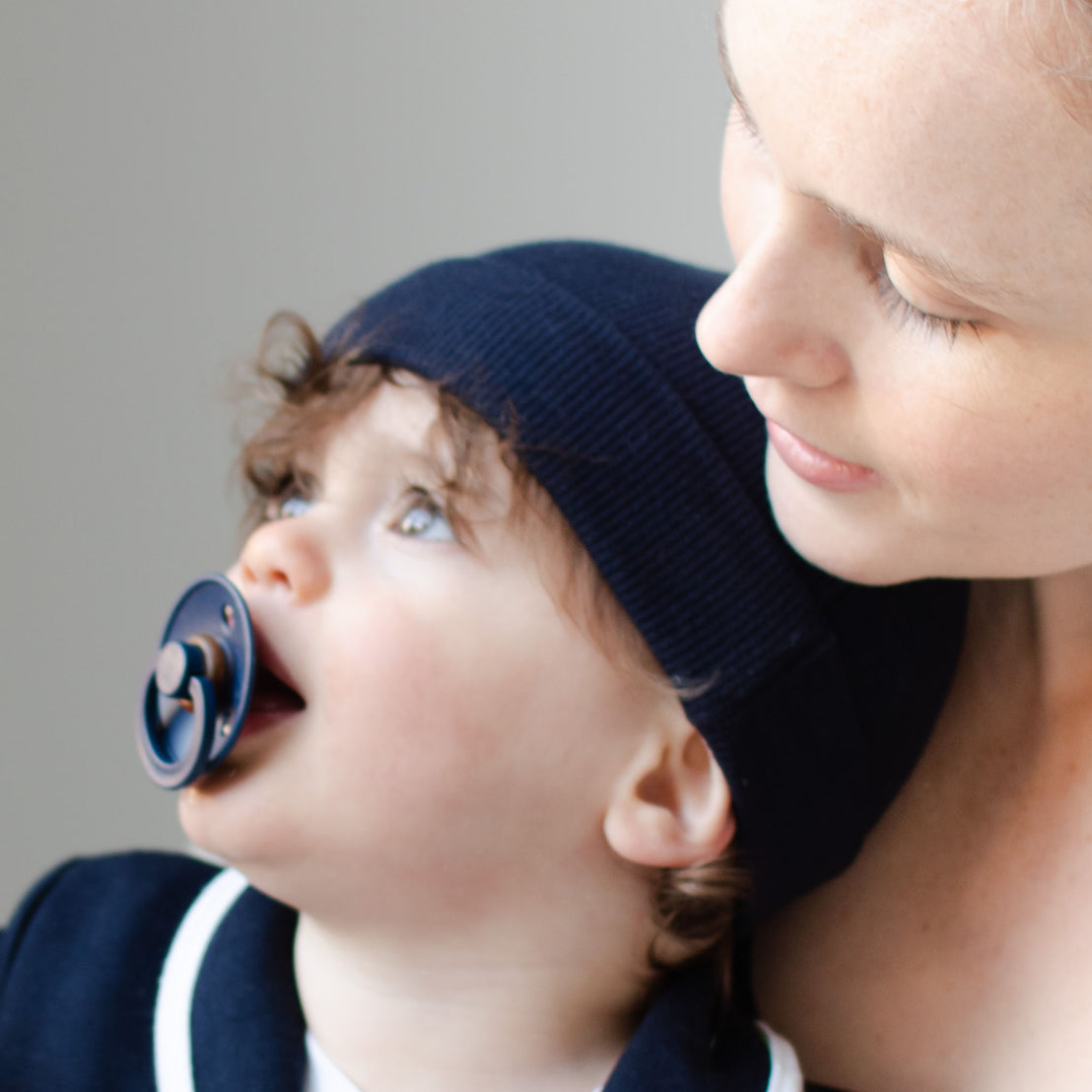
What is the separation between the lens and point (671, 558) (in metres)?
0.89

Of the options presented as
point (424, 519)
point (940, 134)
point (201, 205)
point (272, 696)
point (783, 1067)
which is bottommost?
point (783, 1067)

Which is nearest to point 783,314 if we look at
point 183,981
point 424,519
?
point 424,519

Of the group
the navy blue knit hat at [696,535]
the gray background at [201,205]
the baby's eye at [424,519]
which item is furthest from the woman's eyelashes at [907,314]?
the gray background at [201,205]

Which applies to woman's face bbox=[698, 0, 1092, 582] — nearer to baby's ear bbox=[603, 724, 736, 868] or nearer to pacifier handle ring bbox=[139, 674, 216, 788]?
baby's ear bbox=[603, 724, 736, 868]

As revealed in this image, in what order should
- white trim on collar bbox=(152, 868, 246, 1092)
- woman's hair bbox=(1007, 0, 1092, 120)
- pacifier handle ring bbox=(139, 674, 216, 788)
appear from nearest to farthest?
woman's hair bbox=(1007, 0, 1092, 120) → pacifier handle ring bbox=(139, 674, 216, 788) → white trim on collar bbox=(152, 868, 246, 1092)

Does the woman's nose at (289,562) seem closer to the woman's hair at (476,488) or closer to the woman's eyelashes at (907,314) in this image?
the woman's hair at (476,488)

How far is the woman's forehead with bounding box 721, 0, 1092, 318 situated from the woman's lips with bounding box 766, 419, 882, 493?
148 mm

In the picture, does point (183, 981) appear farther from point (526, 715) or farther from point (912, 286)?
point (912, 286)

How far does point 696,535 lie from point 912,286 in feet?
0.87

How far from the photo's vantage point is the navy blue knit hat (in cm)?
89

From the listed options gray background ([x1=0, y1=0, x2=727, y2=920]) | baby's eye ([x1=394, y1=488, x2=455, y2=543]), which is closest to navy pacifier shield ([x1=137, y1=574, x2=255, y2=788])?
baby's eye ([x1=394, y1=488, x2=455, y2=543])

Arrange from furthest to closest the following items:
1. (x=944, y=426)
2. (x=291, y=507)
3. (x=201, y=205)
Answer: (x=201, y=205)
(x=291, y=507)
(x=944, y=426)

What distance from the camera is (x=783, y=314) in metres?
0.71

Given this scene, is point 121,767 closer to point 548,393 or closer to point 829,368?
point 548,393
